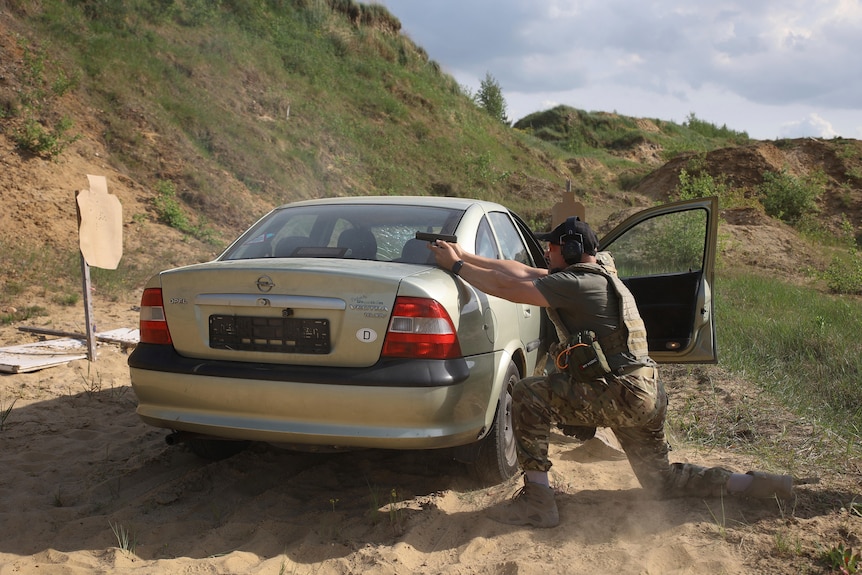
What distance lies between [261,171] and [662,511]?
14340mm

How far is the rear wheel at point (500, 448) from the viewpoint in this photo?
356 centimetres

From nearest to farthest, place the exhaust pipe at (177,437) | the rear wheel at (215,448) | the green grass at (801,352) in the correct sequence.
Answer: the exhaust pipe at (177,437) → the rear wheel at (215,448) → the green grass at (801,352)

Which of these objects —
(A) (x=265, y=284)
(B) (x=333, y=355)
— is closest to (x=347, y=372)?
(B) (x=333, y=355)

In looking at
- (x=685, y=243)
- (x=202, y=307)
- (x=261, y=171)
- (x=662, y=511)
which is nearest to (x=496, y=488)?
(x=662, y=511)

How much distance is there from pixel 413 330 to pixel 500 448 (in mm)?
920

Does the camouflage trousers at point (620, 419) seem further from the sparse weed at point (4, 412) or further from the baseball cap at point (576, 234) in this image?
the sparse weed at point (4, 412)

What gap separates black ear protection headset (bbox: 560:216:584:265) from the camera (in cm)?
323

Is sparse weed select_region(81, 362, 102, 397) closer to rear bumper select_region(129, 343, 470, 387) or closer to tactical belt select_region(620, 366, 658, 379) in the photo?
rear bumper select_region(129, 343, 470, 387)

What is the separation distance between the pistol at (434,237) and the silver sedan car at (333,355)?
0.03ft

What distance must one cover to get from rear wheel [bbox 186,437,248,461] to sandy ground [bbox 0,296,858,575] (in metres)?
0.07

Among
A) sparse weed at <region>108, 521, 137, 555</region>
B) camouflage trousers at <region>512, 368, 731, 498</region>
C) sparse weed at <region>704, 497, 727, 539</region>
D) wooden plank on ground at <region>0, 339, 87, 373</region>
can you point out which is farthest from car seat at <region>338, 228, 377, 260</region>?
wooden plank on ground at <region>0, 339, 87, 373</region>

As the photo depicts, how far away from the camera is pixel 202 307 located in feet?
10.9

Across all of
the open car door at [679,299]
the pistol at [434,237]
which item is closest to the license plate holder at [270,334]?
the pistol at [434,237]

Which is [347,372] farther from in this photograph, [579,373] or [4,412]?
[4,412]
